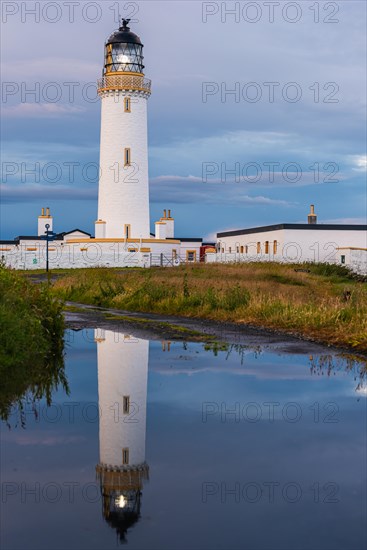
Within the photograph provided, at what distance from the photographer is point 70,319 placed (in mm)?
19516

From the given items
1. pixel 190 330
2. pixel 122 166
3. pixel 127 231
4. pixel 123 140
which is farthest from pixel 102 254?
pixel 190 330

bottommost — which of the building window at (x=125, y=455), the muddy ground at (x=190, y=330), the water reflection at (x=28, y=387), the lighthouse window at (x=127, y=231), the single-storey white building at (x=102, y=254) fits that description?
the building window at (x=125, y=455)

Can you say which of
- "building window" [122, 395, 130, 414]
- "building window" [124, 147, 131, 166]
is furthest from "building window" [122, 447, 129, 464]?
"building window" [124, 147, 131, 166]

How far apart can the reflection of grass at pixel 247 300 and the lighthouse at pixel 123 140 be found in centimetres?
1712

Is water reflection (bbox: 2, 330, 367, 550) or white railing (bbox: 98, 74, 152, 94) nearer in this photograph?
water reflection (bbox: 2, 330, 367, 550)

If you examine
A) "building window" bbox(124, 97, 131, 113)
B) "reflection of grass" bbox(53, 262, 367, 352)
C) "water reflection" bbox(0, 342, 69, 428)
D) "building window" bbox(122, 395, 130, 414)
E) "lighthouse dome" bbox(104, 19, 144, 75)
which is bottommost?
"building window" bbox(122, 395, 130, 414)

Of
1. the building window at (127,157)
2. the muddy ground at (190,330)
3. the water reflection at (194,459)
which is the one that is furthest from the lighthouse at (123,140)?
the water reflection at (194,459)

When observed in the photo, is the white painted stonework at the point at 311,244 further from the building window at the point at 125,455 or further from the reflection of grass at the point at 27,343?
the building window at the point at 125,455

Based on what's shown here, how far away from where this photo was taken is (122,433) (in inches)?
294

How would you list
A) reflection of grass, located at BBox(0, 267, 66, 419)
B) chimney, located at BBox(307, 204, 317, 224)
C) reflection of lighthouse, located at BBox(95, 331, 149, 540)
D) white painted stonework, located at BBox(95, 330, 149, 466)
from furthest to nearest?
chimney, located at BBox(307, 204, 317, 224)
reflection of grass, located at BBox(0, 267, 66, 419)
white painted stonework, located at BBox(95, 330, 149, 466)
reflection of lighthouse, located at BBox(95, 331, 149, 540)

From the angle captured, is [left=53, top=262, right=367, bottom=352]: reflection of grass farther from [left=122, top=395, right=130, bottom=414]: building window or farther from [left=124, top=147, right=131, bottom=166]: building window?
[left=124, top=147, right=131, bottom=166]: building window

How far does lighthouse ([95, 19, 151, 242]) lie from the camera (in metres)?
48.7

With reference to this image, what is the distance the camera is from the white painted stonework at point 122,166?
4906 centimetres

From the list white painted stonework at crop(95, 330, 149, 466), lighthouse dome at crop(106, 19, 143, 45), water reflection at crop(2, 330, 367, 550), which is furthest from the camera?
Result: lighthouse dome at crop(106, 19, 143, 45)
